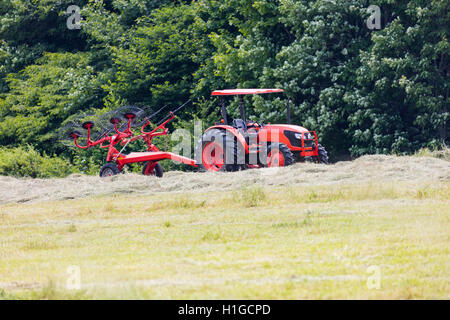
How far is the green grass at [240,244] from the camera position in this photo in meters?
7.66

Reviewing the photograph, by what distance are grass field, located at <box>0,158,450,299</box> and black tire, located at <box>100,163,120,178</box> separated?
343cm

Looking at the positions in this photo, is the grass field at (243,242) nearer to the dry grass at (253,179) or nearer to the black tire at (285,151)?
the dry grass at (253,179)

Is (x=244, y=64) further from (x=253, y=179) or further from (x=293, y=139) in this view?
(x=253, y=179)

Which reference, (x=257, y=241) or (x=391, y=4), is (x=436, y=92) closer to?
(x=391, y=4)

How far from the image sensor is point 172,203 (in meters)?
15.1

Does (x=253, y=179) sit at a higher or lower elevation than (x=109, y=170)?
higher

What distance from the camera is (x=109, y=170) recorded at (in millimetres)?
20641

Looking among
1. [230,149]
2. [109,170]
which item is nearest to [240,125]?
[230,149]

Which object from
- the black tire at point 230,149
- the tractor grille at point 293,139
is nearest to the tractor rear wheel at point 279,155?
the tractor grille at point 293,139

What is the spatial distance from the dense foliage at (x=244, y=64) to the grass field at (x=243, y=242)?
8.09m

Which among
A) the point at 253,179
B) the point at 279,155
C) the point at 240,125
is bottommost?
the point at 253,179

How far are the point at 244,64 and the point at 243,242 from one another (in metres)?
18.3

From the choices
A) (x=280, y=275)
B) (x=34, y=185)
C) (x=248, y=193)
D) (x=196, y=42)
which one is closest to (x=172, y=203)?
(x=248, y=193)
